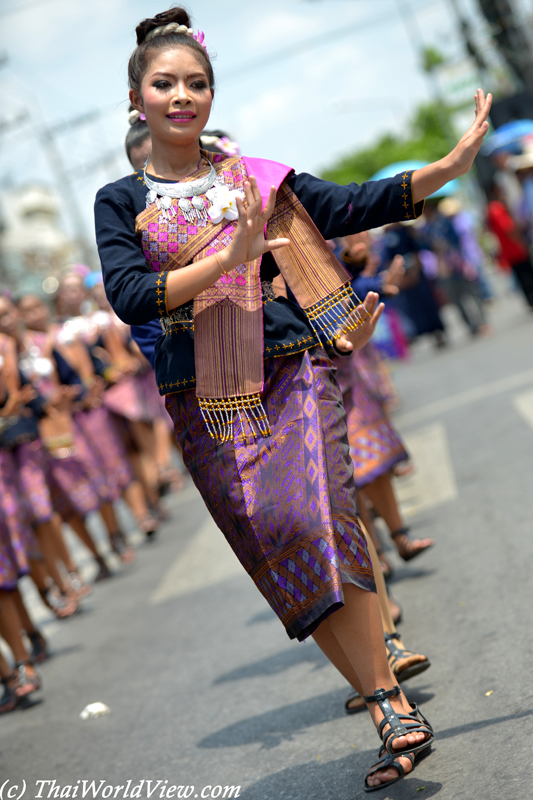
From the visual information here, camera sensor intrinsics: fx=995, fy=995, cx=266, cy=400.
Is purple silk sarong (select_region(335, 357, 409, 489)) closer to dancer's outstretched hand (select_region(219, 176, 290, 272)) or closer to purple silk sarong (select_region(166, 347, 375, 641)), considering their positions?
purple silk sarong (select_region(166, 347, 375, 641))

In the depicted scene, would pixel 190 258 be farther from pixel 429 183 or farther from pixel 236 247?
pixel 429 183

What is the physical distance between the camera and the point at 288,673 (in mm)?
4270

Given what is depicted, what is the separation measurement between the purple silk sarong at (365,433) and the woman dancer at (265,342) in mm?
1456

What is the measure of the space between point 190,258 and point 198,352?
262 millimetres

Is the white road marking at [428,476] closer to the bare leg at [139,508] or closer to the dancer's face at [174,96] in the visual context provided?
the bare leg at [139,508]

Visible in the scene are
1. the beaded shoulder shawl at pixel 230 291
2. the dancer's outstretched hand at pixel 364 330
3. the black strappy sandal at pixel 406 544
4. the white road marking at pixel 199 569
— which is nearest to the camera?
the beaded shoulder shawl at pixel 230 291

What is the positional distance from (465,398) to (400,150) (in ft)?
292

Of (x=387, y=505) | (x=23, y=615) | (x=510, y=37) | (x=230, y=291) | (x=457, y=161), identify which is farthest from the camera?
(x=510, y=37)

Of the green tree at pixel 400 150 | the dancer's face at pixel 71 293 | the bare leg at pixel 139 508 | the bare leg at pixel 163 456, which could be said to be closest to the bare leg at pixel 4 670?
the bare leg at pixel 139 508

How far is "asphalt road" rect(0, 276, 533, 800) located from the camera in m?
3.08

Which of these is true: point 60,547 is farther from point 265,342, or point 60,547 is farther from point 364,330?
point 265,342

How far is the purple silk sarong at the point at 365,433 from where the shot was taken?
4379 millimetres

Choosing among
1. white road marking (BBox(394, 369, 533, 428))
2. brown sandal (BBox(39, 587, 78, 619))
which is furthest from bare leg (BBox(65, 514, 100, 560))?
white road marking (BBox(394, 369, 533, 428))

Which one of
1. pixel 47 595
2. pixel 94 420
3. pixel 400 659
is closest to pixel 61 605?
pixel 47 595
